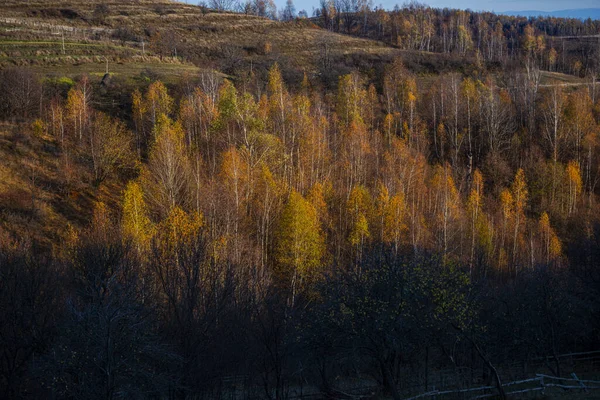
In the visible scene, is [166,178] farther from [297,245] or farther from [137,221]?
[297,245]

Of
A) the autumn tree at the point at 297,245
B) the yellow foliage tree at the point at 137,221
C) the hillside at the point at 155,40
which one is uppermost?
the hillside at the point at 155,40

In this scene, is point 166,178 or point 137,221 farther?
point 166,178

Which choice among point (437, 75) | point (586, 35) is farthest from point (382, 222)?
point (586, 35)

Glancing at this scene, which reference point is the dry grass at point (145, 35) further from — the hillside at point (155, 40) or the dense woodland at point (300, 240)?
the dense woodland at point (300, 240)

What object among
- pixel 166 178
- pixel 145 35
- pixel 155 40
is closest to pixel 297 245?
pixel 166 178

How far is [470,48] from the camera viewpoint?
115000 millimetres

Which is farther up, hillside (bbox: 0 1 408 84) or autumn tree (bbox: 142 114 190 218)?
hillside (bbox: 0 1 408 84)

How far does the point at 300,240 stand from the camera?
124 feet

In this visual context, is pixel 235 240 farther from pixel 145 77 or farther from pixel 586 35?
pixel 586 35

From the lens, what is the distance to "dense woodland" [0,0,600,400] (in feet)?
57.7

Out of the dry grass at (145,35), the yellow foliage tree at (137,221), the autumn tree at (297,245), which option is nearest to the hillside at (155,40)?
the dry grass at (145,35)

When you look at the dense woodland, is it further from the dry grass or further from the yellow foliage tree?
the dry grass

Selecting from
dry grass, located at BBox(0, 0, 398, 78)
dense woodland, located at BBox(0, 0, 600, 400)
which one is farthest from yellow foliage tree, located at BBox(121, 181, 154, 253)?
dry grass, located at BBox(0, 0, 398, 78)

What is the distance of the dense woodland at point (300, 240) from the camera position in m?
17.6
